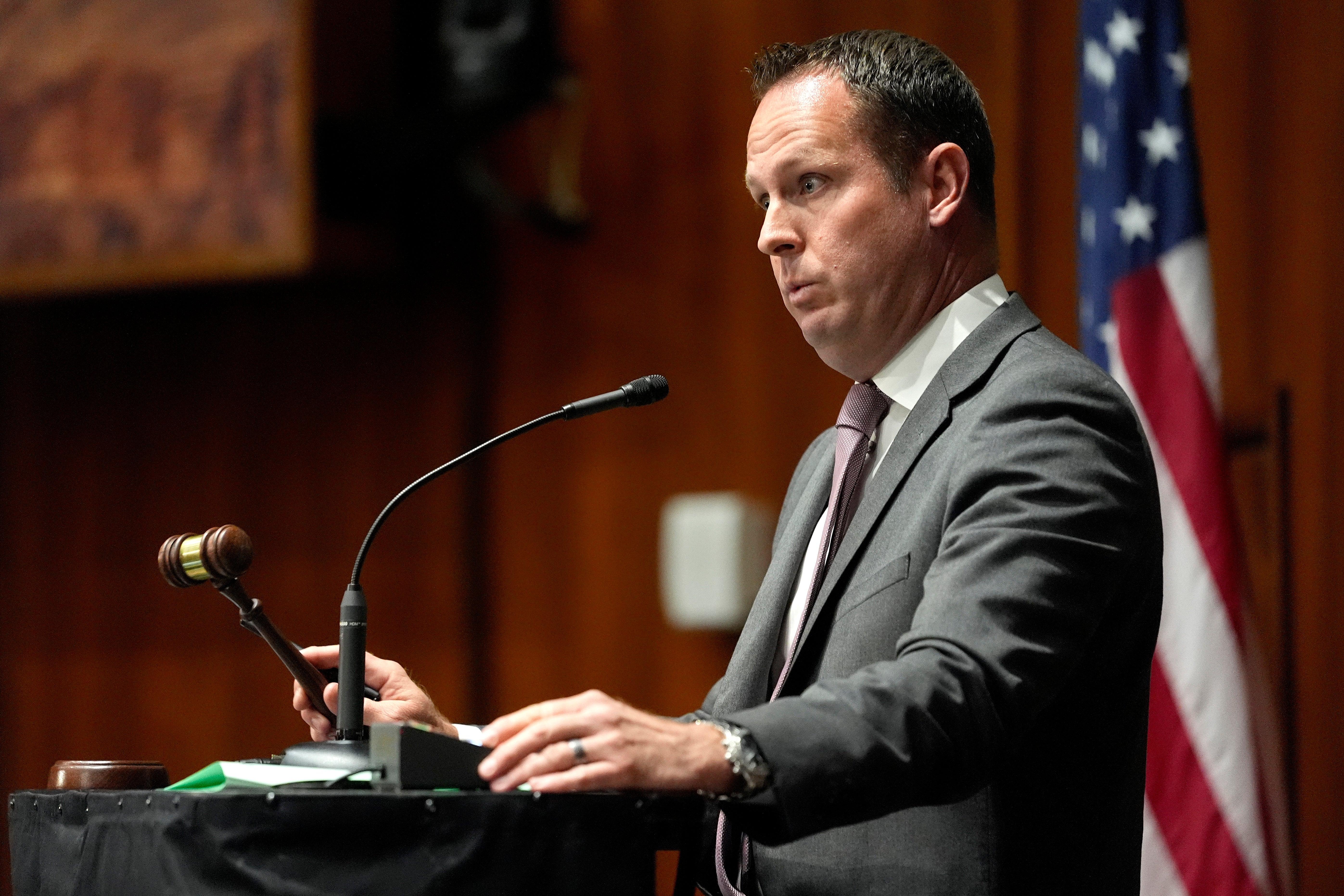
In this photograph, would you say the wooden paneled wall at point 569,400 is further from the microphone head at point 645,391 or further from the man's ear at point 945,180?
the microphone head at point 645,391

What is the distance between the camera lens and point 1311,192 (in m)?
3.74

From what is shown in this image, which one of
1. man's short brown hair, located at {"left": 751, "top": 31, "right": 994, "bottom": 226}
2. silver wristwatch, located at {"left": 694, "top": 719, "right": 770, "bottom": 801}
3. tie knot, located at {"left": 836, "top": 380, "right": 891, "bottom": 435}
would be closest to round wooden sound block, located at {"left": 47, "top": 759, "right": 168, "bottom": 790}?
silver wristwatch, located at {"left": 694, "top": 719, "right": 770, "bottom": 801}

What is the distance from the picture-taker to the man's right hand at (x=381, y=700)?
187 cm

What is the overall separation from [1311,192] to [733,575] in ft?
5.98

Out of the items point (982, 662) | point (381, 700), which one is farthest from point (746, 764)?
point (381, 700)

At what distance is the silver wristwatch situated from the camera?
1398 millimetres

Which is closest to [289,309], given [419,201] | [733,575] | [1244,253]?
[419,201]

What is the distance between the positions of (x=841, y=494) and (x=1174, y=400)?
117 centimetres

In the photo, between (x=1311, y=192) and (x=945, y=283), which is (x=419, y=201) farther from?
(x=945, y=283)

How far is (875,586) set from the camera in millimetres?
1763

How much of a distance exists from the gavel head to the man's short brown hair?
956 mm

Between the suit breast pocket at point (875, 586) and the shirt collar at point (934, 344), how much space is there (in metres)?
0.30

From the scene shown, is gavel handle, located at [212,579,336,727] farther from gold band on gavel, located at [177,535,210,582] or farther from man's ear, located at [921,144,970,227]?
man's ear, located at [921,144,970,227]

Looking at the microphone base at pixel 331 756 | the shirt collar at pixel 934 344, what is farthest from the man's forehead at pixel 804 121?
the microphone base at pixel 331 756
